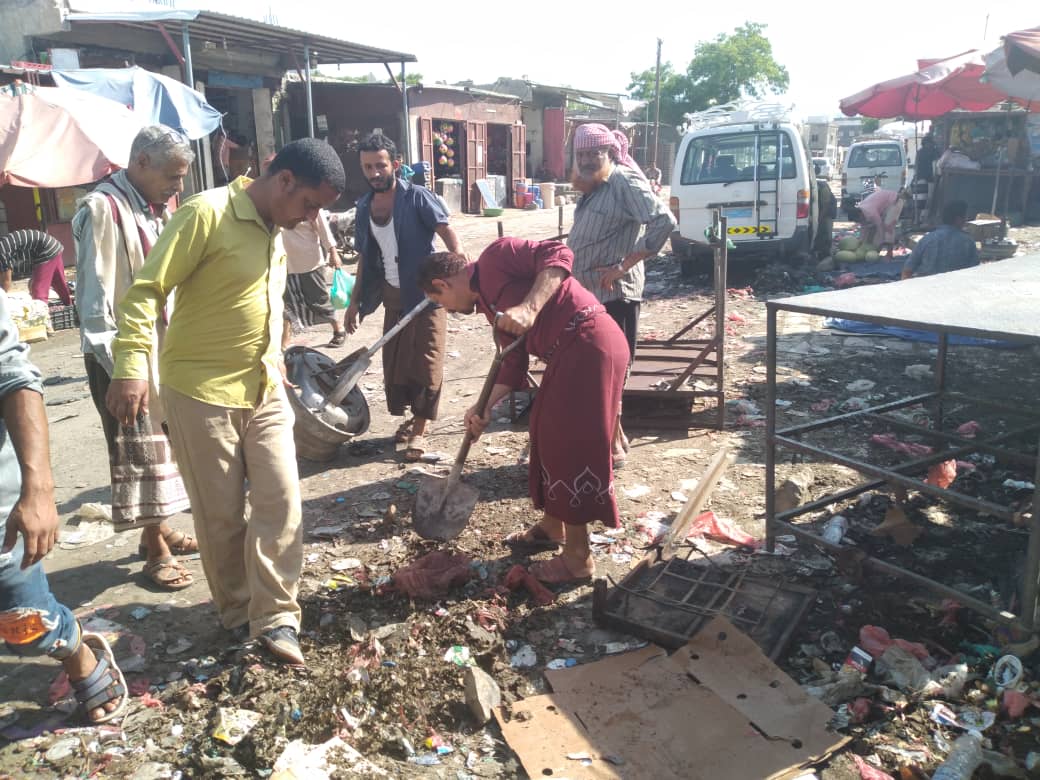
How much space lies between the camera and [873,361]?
7074mm

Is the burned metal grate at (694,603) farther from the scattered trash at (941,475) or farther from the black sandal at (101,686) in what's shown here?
the black sandal at (101,686)

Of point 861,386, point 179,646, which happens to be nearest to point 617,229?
point 861,386

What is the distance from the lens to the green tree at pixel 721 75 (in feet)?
145

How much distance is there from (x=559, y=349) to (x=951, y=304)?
5.11 ft

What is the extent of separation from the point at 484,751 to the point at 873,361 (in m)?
5.66

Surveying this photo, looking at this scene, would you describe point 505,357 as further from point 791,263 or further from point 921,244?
point 791,263

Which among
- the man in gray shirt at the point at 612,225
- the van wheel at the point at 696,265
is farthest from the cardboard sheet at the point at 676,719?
the van wheel at the point at 696,265

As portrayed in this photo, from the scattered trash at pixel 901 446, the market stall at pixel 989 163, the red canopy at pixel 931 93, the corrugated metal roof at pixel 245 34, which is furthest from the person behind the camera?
the market stall at pixel 989 163

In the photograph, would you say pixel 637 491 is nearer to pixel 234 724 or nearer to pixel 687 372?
pixel 687 372

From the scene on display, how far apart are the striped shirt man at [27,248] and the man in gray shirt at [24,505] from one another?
6396 millimetres

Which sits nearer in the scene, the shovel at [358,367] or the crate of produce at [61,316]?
the shovel at [358,367]

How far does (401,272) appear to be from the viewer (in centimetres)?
490

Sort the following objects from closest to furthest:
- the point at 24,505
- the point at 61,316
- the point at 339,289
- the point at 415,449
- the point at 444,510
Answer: the point at 24,505 → the point at 444,510 → the point at 415,449 → the point at 339,289 → the point at 61,316

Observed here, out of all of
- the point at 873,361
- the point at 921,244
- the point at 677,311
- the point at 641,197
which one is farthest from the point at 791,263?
the point at 641,197
